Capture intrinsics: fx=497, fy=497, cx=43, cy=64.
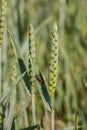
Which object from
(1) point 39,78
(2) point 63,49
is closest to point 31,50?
(1) point 39,78

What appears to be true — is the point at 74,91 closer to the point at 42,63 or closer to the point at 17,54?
the point at 42,63

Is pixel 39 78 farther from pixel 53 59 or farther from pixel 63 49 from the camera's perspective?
pixel 63 49

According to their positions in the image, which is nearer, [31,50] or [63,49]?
[31,50]

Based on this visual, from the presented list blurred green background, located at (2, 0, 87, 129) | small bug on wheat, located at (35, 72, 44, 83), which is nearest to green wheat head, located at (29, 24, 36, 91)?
small bug on wheat, located at (35, 72, 44, 83)

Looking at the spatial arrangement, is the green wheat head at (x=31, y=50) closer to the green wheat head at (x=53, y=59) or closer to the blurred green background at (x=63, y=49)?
the green wheat head at (x=53, y=59)

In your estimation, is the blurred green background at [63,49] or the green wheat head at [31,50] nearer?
the green wheat head at [31,50]

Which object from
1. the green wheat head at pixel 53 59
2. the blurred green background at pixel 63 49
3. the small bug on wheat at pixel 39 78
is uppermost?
the green wheat head at pixel 53 59

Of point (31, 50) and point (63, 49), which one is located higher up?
point (31, 50)

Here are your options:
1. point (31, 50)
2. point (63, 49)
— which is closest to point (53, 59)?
point (31, 50)

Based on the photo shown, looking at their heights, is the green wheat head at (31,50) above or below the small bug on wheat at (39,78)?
above

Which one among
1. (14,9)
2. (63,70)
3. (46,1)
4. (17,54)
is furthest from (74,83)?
(17,54)

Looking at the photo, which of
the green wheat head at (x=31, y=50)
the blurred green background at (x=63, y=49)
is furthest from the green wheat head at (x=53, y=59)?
the blurred green background at (x=63, y=49)
